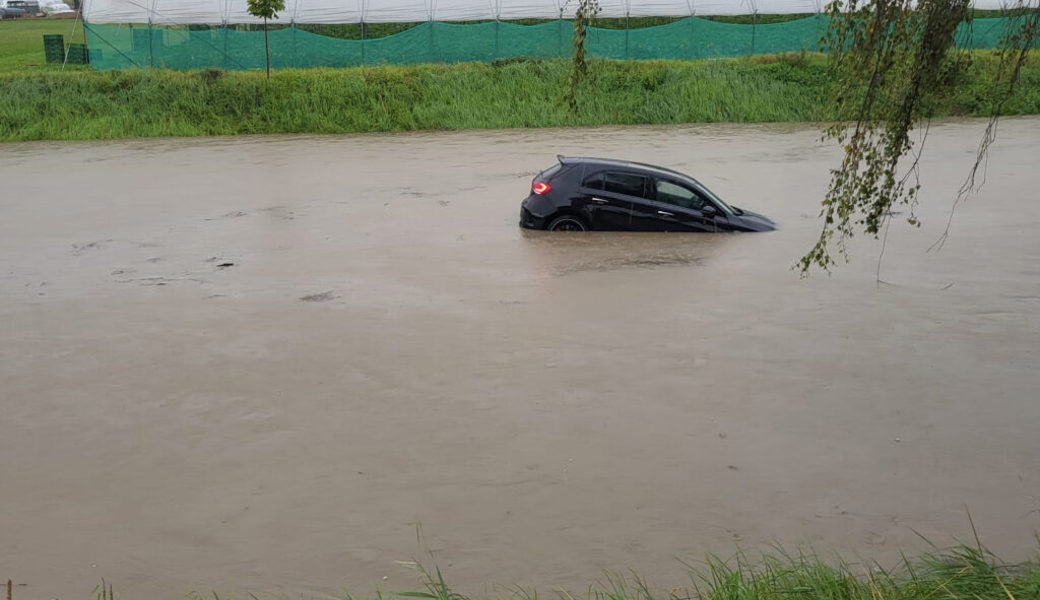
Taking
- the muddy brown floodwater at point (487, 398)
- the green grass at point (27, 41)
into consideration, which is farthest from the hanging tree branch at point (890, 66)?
the green grass at point (27, 41)

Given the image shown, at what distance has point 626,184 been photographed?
1756 centimetres

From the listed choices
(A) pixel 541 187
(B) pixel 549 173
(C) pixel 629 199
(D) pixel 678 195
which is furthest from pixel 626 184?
(A) pixel 541 187

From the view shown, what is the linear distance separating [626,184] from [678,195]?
83 centimetres

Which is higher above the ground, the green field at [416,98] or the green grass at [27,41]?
the green grass at [27,41]

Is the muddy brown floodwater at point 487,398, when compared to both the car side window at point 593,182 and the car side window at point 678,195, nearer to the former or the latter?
the car side window at point 678,195

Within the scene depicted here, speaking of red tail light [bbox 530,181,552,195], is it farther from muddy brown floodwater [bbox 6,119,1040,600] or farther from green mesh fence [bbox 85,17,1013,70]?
green mesh fence [bbox 85,17,1013,70]

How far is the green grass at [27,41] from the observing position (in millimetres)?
41219

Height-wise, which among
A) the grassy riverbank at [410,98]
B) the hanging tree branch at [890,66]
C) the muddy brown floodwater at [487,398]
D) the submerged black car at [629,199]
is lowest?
the muddy brown floodwater at [487,398]

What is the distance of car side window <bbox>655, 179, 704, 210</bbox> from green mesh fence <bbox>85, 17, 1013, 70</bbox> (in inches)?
813

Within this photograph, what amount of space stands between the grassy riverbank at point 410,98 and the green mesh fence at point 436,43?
227 cm

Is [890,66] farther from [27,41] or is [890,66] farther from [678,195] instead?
[27,41]

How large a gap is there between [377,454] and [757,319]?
5.68m

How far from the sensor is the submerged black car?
17500 mm

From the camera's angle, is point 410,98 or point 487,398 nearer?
point 487,398
